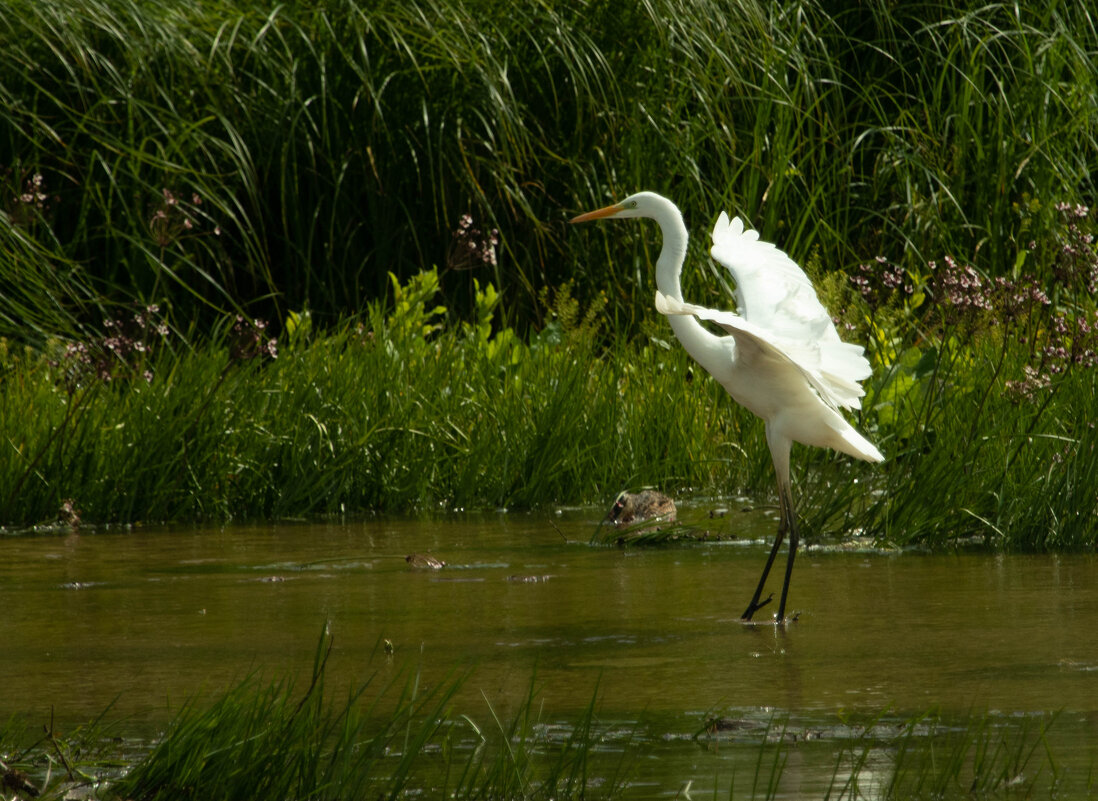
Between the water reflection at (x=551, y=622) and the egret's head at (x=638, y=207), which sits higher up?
the egret's head at (x=638, y=207)

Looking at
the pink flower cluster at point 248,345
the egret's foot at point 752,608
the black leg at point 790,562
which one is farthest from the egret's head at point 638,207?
the egret's foot at point 752,608

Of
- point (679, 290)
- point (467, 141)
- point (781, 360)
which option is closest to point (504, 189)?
point (467, 141)

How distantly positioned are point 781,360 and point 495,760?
2439mm

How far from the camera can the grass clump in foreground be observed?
2.52 m

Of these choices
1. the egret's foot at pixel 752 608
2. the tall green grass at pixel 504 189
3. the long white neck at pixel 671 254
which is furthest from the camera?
the tall green grass at pixel 504 189

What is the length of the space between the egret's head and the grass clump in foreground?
2.89 m

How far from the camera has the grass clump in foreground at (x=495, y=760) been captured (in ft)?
8.28

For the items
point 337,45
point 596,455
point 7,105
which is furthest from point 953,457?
point 7,105

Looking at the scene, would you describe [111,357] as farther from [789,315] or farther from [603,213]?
[789,315]

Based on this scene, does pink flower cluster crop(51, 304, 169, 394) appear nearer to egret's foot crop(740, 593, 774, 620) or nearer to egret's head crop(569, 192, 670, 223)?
egret's head crop(569, 192, 670, 223)

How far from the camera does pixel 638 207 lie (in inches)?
226

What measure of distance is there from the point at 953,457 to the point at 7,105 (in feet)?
17.2

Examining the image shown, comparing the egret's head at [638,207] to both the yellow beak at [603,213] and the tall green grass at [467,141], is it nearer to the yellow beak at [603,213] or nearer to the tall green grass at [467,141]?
the yellow beak at [603,213]

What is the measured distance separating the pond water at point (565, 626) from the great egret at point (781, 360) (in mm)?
369
